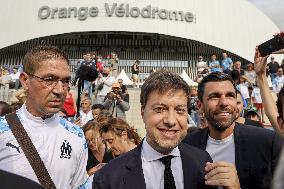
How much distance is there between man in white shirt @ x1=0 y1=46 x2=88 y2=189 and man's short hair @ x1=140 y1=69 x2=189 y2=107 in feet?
2.06

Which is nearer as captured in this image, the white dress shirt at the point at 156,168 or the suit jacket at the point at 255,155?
the white dress shirt at the point at 156,168

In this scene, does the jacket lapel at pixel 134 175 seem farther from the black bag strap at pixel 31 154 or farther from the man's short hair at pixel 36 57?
the man's short hair at pixel 36 57

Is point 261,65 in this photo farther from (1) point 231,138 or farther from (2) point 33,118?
(2) point 33,118

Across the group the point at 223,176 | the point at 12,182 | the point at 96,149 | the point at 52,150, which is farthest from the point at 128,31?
the point at 12,182

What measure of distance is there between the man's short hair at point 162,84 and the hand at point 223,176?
509mm

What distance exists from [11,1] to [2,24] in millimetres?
2844

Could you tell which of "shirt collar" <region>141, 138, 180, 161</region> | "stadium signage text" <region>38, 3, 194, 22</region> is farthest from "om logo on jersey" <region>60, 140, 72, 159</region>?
"stadium signage text" <region>38, 3, 194, 22</region>

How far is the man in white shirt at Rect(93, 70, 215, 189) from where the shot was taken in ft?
7.30

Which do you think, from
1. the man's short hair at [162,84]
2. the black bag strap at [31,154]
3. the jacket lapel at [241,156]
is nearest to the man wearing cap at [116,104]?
the jacket lapel at [241,156]

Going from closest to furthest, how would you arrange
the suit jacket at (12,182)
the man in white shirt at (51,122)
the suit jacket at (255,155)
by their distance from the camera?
the suit jacket at (12,182) < the man in white shirt at (51,122) < the suit jacket at (255,155)

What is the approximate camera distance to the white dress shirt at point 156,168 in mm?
2266

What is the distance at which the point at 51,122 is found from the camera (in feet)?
9.01

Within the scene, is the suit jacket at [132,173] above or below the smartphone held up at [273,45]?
below

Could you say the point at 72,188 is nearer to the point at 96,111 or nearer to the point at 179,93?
the point at 179,93
